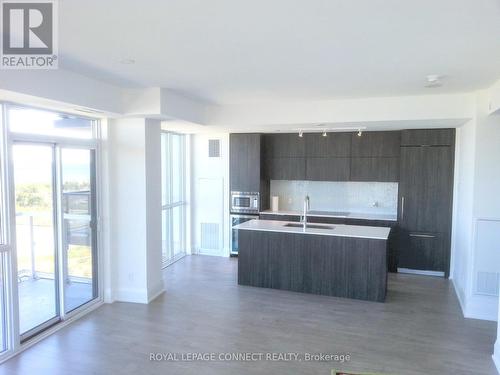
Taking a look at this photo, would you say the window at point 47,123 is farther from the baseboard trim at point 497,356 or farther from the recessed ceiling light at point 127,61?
the baseboard trim at point 497,356

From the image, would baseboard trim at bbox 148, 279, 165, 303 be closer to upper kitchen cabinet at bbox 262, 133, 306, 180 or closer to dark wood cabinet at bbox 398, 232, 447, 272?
upper kitchen cabinet at bbox 262, 133, 306, 180

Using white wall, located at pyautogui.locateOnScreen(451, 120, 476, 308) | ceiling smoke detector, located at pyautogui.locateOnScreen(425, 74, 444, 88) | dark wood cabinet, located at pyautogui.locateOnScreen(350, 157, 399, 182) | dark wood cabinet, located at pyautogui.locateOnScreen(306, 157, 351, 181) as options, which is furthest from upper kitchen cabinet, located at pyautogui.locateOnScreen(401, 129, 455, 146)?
ceiling smoke detector, located at pyautogui.locateOnScreen(425, 74, 444, 88)

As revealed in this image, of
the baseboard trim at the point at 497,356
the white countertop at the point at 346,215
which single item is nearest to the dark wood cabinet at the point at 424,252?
the white countertop at the point at 346,215

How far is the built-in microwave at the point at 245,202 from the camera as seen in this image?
6.91 meters

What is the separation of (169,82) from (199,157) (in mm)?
3257

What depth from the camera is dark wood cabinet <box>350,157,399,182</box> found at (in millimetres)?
6289

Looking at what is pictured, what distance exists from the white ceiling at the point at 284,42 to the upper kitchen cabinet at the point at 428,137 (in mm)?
1670

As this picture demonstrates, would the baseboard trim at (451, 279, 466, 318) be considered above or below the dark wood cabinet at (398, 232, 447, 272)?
below

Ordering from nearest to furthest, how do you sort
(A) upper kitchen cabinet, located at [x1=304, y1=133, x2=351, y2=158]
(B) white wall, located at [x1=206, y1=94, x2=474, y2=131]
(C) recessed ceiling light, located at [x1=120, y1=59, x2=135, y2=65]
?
(C) recessed ceiling light, located at [x1=120, y1=59, x2=135, y2=65]
(B) white wall, located at [x1=206, y1=94, x2=474, y2=131]
(A) upper kitchen cabinet, located at [x1=304, y1=133, x2=351, y2=158]

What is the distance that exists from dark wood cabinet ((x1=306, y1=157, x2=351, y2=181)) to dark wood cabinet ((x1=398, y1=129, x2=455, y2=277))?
3.31ft

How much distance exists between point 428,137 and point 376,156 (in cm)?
91

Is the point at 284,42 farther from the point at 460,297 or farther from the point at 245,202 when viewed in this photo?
the point at 245,202

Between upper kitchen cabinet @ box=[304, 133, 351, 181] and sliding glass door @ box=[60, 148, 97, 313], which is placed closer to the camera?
sliding glass door @ box=[60, 148, 97, 313]
